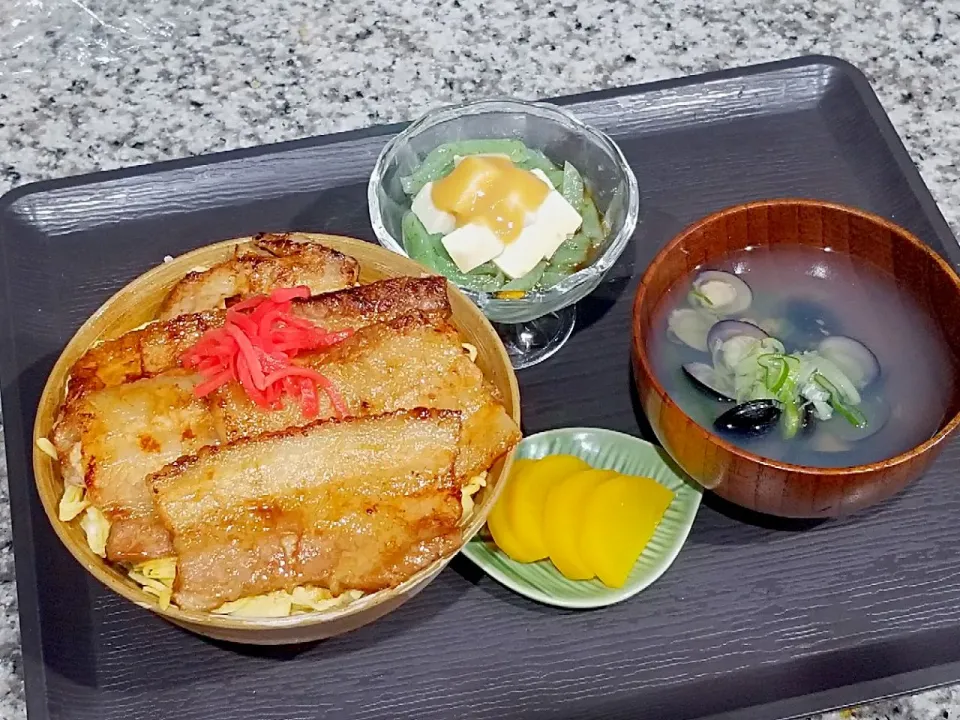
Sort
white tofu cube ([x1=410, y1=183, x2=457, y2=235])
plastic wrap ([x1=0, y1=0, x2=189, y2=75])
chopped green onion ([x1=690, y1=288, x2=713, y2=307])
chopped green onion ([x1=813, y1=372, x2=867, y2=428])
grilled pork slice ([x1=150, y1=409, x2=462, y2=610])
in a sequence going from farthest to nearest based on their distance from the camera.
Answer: plastic wrap ([x1=0, y1=0, x2=189, y2=75])
white tofu cube ([x1=410, y1=183, x2=457, y2=235])
chopped green onion ([x1=690, y1=288, x2=713, y2=307])
chopped green onion ([x1=813, y1=372, x2=867, y2=428])
grilled pork slice ([x1=150, y1=409, x2=462, y2=610])

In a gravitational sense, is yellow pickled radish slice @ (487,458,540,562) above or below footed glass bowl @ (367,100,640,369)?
below

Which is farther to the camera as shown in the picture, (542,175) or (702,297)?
(542,175)

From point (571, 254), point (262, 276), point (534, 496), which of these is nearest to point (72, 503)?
point (262, 276)

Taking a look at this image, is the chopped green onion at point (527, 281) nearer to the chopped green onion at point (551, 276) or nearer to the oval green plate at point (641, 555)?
the chopped green onion at point (551, 276)

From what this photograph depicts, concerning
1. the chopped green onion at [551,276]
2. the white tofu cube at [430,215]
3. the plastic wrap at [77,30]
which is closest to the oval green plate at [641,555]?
the chopped green onion at [551,276]

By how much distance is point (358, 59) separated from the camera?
2420 millimetres

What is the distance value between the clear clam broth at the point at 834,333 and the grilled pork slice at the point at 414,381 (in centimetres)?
30

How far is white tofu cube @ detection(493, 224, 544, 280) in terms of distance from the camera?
5.58ft

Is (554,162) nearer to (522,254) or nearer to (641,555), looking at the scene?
(522,254)

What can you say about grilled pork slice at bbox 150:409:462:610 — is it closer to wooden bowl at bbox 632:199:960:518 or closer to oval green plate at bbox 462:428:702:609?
oval green plate at bbox 462:428:702:609

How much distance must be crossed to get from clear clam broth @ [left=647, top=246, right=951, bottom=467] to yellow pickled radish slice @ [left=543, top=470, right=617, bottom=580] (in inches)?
7.7

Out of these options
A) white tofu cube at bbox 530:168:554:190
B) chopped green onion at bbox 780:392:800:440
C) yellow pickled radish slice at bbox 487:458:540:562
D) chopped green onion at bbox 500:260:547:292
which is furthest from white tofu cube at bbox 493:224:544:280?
chopped green onion at bbox 780:392:800:440

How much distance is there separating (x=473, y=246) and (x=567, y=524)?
1.57 ft

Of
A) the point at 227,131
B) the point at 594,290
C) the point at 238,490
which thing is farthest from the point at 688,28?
the point at 238,490
